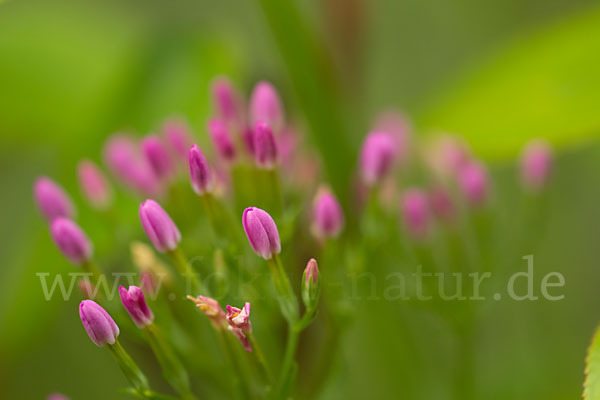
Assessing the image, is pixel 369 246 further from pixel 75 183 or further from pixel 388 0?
pixel 388 0

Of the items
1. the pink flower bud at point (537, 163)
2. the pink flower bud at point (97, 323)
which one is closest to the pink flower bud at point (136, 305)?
the pink flower bud at point (97, 323)

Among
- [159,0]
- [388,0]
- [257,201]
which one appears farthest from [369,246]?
[159,0]

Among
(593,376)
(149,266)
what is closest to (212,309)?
(149,266)

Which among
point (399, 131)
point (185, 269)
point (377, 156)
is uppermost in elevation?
point (399, 131)

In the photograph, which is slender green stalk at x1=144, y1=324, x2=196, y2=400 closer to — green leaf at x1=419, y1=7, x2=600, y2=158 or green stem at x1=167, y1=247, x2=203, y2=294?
green stem at x1=167, y1=247, x2=203, y2=294

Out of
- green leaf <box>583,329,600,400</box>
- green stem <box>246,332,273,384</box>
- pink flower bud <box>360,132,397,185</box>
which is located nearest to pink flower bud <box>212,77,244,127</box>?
pink flower bud <box>360,132,397,185</box>

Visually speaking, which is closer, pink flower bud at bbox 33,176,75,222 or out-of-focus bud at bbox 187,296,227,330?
out-of-focus bud at bbox 187,296,227,330

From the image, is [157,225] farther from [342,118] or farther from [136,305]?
[342,118]
